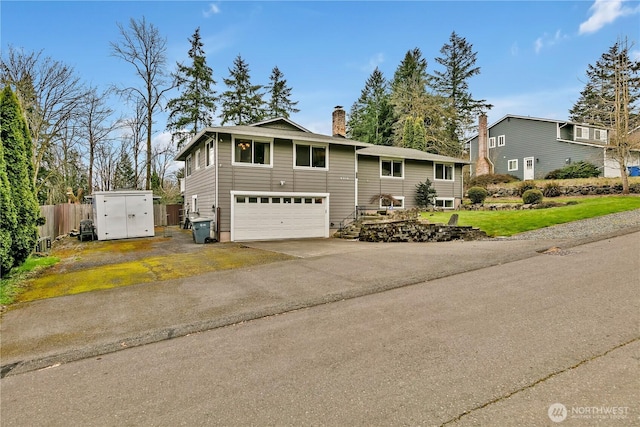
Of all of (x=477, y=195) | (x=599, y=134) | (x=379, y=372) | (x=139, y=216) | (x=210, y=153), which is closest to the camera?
(x=379, y=372)

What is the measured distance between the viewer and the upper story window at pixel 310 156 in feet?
51.9

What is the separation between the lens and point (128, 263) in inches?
370

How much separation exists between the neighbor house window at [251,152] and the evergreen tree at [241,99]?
21840mm

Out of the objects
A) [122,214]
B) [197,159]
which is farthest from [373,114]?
[122,214]

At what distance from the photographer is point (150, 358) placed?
12.2 ft

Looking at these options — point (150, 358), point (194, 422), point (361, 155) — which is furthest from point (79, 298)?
point (361, 155)

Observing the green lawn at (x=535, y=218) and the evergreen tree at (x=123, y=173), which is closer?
the green lawn at (x=535, y=218)

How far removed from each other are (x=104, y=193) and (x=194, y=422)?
614 inches

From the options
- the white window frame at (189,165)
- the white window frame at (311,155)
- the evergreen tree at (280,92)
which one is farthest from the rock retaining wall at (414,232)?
the evergreen tree at (280,92)

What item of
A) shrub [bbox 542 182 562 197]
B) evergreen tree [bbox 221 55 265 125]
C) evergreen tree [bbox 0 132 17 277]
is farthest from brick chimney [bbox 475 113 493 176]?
evergreen tree [bbox 0 132 17 277]

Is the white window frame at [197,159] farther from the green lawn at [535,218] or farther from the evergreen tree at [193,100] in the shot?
the green lawn at [535,218]

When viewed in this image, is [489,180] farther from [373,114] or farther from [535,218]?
[373,114]

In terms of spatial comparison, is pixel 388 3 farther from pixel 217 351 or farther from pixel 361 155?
pixel 217 351

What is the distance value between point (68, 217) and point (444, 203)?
22.8 m
